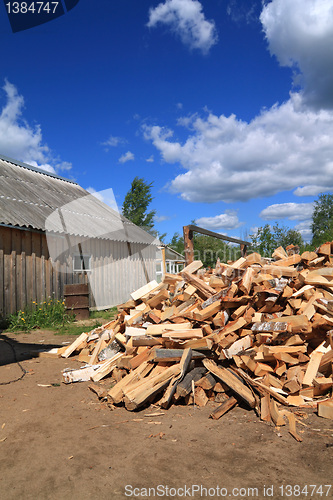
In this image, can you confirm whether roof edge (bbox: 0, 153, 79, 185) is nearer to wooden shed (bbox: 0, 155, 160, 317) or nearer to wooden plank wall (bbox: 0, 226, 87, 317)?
wooden shed (bbox: 0, 155, 160, 317)

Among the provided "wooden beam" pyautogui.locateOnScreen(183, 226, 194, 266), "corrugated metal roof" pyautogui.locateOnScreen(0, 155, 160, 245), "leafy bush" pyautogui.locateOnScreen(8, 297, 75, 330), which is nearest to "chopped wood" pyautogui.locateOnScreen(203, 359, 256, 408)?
"wooden beam" pyautogui.locateOnScreen(183, 226, 194, 266)

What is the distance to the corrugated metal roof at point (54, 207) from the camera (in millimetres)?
12117

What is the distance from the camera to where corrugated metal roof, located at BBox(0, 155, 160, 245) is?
12.1 metres

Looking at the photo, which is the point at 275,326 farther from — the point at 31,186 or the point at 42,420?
the point at 31,186

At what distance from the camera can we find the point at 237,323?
5.12 metres

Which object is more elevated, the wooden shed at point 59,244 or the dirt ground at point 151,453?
the wooden shed at point 59,244

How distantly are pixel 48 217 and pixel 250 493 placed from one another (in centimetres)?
1209

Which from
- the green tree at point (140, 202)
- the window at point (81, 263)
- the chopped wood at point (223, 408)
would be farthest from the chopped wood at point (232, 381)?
the green tree at point (140, 202)

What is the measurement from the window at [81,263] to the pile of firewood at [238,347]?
799 cm

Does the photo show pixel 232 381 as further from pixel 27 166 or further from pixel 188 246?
pixel 27 166

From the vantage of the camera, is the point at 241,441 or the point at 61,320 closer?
the point at 241,441

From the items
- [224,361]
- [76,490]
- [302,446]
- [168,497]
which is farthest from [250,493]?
[224,361]

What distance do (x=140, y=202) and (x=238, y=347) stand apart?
1297 inches

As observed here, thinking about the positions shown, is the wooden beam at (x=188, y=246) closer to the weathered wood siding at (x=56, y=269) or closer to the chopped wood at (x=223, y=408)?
the chopped wood at (x=223, y=408)
